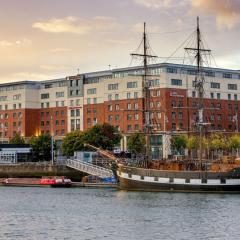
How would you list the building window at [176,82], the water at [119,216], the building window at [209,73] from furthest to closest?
the building window at [209,73]
the building window at [176,82]
the water at [119,216]

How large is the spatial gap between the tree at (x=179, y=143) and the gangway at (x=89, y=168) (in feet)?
105

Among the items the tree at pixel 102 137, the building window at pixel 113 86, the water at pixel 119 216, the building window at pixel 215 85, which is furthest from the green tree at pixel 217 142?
the water at pixel 119 216

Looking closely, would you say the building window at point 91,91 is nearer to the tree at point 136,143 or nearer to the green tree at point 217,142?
the tree at point 136,143

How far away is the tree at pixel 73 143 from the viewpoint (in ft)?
516

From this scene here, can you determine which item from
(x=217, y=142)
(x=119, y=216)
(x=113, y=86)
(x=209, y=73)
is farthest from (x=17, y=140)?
(x=119, y=216)

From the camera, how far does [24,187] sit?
124125 mm

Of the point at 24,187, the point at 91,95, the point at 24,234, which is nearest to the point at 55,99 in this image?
the point at 91,95

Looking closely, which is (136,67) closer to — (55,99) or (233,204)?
(55,99)

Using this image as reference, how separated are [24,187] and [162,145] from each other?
168 ft

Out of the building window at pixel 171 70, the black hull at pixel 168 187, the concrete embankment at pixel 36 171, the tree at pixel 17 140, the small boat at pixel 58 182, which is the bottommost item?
the black hull at pixel 168 187

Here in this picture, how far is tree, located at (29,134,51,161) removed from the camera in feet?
570

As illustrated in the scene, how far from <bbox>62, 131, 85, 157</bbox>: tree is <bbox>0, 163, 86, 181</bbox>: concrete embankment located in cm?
1490

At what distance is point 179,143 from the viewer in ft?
529

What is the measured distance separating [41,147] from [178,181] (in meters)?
77.5
